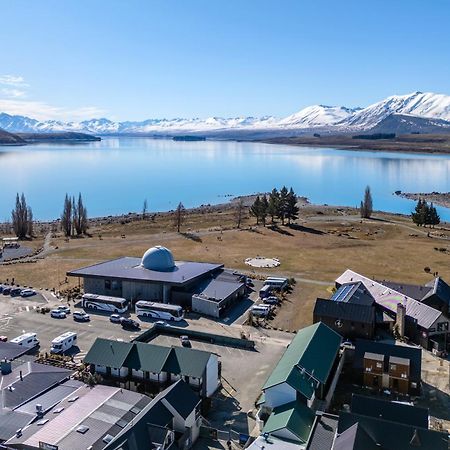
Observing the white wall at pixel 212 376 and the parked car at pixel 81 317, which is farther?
the parked car at pixel 81 317

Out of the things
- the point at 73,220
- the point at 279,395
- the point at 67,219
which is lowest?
the point at 279,395

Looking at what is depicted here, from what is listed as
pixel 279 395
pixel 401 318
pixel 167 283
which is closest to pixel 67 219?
pixel 167 283

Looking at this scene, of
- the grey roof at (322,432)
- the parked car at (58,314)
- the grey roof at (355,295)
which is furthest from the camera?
the parked car at (58,314)

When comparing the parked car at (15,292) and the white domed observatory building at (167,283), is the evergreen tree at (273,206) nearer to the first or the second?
the white domed observatory building at (167,283)

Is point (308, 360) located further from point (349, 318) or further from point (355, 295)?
point (355, 295)

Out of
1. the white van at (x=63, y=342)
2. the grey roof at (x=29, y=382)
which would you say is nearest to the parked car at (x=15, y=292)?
the white van at (x=63, y=342)

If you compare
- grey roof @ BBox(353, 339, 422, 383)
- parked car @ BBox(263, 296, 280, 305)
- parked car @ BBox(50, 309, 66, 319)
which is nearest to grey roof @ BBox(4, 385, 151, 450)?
grey roof @ BBox(353, 339, 422, 383)
